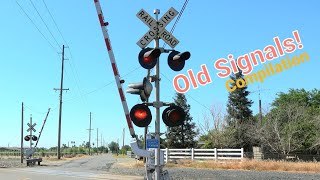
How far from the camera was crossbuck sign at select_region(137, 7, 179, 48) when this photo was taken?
921cm

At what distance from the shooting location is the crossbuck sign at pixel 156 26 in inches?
363

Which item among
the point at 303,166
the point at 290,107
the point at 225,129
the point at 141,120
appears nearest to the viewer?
the point at 141,120

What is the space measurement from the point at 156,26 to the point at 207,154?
3108 centimetres

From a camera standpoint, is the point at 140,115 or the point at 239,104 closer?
the point at 140,115

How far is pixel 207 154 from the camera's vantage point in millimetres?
39281

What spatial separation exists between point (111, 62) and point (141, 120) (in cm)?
163

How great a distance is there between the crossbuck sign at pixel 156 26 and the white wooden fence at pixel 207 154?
91.3 feet

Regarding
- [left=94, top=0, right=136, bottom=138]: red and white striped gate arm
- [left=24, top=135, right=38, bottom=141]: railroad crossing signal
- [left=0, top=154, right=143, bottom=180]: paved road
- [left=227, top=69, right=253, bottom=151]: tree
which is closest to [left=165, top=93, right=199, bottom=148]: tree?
[left=227, top=69, right=253, bottom=151]: tree

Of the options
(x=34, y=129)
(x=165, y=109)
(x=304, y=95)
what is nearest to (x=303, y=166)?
(x=165, y=109)

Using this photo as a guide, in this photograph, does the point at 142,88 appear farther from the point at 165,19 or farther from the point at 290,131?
the point at 290,131

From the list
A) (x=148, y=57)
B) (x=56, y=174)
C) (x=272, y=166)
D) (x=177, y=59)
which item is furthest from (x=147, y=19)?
(x=272, y=166)

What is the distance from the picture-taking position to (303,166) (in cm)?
2831

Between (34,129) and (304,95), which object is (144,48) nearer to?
(34,129)

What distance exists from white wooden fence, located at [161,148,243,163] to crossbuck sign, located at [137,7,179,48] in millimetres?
27824
